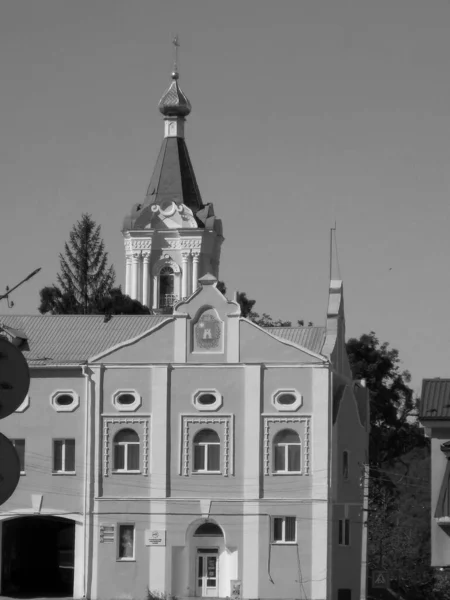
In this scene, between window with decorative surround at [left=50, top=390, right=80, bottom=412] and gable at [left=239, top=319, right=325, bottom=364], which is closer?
gable at [left=239, top=319, right=325, bottom=364]

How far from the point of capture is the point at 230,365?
55.2 metres

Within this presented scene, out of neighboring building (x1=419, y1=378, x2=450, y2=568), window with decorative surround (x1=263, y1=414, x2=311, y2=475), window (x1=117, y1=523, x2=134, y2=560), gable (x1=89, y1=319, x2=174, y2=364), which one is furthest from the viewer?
gable (x1=89, y1=319, x2=174, y2=364)

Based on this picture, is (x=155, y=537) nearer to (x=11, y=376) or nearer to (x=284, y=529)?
(x=284, y=529)

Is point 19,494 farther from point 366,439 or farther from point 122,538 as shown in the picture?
point 366,439

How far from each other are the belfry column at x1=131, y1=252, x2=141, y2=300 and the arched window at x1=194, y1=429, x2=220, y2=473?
3993 centimetres

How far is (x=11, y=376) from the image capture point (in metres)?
11.1

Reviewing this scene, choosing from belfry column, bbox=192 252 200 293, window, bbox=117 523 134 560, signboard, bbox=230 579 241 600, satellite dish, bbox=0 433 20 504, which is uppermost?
belfry column, bbox=192 252 200 293

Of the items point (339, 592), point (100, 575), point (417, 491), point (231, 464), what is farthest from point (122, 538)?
point (417, 491)

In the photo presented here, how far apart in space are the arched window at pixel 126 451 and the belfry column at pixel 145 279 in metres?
39.3

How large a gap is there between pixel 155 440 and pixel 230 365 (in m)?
3.93

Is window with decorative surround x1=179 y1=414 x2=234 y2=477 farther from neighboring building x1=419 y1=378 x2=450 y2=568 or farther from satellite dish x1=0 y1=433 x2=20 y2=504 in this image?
satellite dish x1=0 y1=433 x2=20 y2=504

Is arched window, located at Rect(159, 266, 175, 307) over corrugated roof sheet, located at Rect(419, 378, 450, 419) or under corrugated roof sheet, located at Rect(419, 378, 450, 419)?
over

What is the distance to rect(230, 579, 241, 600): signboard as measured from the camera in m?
53.7

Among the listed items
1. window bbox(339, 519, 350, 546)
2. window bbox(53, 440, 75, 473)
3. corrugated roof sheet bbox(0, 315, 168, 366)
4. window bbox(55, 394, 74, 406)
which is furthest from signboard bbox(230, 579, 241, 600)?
corrugated roof sheet bbox(0, 315, 168, 366)
